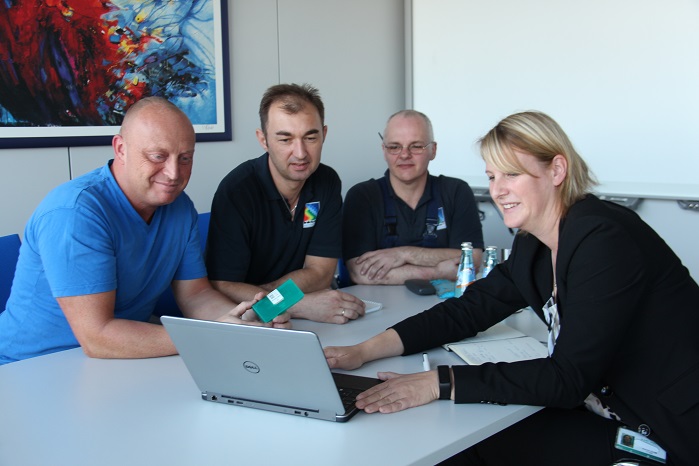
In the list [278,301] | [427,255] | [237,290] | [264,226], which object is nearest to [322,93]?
[427,255]

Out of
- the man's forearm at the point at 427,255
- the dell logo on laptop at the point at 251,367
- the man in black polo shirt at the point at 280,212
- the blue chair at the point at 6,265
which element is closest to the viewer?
the dell logo on laptop at the point at 251,367

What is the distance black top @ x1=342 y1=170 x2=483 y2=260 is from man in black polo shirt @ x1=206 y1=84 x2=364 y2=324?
11.2 inches

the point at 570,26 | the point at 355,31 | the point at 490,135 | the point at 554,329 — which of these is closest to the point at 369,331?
the point at 554,329

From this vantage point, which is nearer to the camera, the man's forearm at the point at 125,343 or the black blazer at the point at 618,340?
the black blazer at the point at 618,340

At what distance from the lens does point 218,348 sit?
4.76ft

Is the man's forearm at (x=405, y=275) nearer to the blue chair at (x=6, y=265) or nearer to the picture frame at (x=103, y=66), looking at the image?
the blue chair at (x=6, y=265)

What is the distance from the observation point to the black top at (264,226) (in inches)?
101

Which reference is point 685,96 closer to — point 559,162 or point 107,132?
point 559,162

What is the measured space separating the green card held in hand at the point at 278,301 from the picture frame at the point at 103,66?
1.99 meters

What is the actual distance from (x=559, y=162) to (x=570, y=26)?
257 cm

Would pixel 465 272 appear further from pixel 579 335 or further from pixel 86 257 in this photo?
pixel 86 257

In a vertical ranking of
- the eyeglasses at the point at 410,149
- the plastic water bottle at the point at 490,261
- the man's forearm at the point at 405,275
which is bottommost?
the man's forearm at the point at 405,275

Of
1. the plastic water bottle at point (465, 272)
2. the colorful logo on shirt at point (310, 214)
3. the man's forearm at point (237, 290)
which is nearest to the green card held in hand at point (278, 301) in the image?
the man's forearm at point (237, 290)

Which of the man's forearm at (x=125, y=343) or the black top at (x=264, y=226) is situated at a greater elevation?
the black top at (x=264, y=226)
